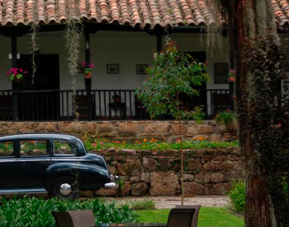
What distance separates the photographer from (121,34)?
22.5m

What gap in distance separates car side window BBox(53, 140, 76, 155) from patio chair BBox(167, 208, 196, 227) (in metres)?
7.08

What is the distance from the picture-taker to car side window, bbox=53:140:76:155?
52.7 ft

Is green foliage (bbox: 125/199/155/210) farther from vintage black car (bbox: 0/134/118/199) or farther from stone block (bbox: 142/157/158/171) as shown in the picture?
stone block (bbox: 142/157/158/171)

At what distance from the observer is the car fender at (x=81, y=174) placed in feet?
51.4

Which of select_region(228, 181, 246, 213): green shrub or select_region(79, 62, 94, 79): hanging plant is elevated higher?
select_region(79, 62, 94, 79): hanging plant

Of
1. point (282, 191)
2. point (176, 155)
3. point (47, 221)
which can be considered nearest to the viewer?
point (282, 191)

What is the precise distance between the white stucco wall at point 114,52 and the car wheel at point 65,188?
23.5 ft

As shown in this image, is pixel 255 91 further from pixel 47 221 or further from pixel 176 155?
pixel 176 155

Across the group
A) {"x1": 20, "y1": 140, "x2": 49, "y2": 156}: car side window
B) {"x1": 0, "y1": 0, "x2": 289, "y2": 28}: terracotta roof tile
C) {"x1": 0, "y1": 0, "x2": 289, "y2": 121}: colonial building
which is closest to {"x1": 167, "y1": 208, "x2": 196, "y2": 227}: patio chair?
{"x1": 20, "y1": 140, "x2": 49, "y2": 156}: car side window

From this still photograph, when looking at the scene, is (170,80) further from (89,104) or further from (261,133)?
(261,133)

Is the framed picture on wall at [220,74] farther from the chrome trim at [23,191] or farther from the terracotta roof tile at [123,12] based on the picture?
the chrome trim at [23,191]

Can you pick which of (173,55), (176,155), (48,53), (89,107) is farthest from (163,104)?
(48,53)

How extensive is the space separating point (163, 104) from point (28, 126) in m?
6.05

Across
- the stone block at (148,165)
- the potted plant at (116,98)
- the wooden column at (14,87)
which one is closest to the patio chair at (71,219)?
the stone block at (148,165)
